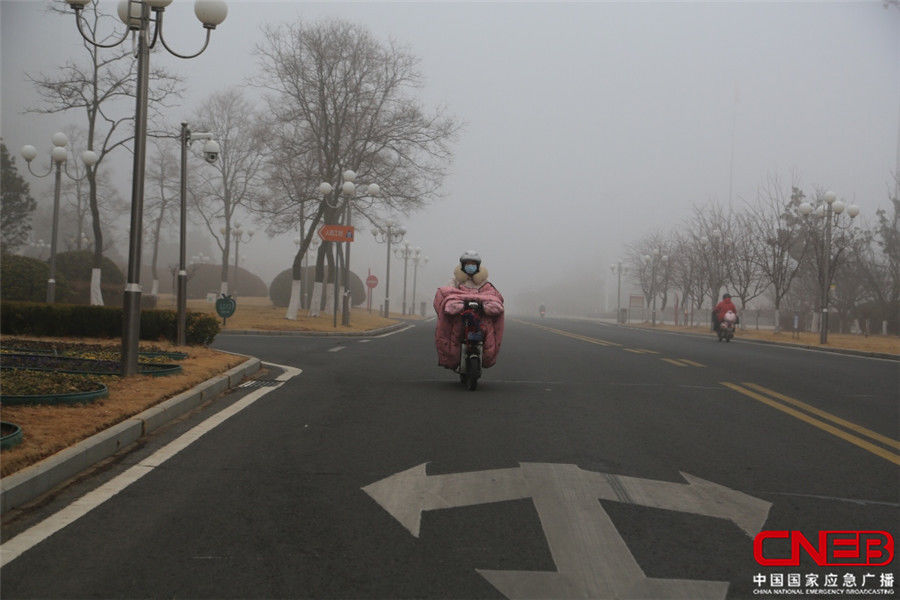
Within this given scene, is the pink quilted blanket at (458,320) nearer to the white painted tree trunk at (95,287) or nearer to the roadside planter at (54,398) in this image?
the roadside planter at (54,398)

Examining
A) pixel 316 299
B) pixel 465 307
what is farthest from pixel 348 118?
pixel 465 307

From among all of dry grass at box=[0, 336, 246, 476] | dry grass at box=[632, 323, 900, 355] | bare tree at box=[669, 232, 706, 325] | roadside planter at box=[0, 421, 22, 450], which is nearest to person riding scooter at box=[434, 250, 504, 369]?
dry grass at box=[0, 336, 246, 476]

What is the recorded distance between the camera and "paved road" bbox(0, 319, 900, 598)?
340 cm

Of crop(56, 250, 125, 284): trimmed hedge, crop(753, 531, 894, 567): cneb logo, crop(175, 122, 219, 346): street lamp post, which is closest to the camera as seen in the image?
crop(753, 531, 894, 567): cneb logo

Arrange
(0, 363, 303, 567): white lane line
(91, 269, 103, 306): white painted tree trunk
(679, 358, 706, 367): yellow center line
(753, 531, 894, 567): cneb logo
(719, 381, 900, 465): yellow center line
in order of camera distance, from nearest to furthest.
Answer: (0, 363, 303, 567): white lane line, (753, 531, 894, 567): cneb logo, (719, 381, 900, 465): yellow center line, (679, 358, 706, 367): yellow center line, (91, 269, 103, 306): white painted tree trunk

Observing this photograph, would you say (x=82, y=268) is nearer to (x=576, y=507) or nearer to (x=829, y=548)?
(x=576, y=507)

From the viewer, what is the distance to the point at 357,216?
39.5 metres

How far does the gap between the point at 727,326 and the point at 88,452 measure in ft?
87.8

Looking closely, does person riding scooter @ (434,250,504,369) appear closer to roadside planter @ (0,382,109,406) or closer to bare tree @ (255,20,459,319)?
roadside planter @ (0,382,109,406)

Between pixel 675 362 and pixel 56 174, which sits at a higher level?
pixel 56 174

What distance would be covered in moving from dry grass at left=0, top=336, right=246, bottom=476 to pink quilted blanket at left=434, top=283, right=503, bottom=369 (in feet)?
9.68

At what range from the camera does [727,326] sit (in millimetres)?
28828

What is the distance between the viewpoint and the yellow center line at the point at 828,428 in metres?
6.33

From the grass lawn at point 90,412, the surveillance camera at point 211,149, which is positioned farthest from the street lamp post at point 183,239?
the grass lawn at point 90,412
